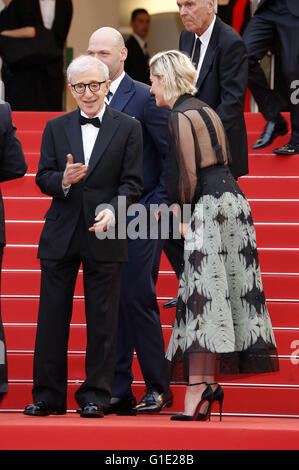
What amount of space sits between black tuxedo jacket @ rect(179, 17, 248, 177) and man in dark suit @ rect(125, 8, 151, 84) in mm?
5576

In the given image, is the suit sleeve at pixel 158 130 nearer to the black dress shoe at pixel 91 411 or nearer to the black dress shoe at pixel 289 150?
the black dress shoe at pixel 91 411

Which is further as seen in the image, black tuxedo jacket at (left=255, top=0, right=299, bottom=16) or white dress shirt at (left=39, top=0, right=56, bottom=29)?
white dress shirt at (left=39, top=0, right=56, bottom=29)

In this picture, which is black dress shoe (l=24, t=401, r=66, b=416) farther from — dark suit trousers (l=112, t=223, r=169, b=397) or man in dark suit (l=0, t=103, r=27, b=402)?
dark suit trousers (l=112, t=223, r=169, b=397)

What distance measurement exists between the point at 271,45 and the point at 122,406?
380 centimetres

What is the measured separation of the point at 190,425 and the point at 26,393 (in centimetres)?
132

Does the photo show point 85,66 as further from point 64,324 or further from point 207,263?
point 64,324

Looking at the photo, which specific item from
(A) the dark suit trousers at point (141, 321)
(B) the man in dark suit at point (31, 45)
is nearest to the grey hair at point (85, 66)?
(A) the dark suit trousers at point (141, 321)

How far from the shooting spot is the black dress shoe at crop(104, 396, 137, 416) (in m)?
6.50

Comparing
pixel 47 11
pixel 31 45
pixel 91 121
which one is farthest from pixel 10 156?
pixel 47 11

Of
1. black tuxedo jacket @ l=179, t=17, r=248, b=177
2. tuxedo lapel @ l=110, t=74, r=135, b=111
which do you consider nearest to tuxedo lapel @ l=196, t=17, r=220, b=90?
black tuxedo jacket @ l=179, t=17, r=248, b=177

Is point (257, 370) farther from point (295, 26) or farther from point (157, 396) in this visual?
point (295, 26)

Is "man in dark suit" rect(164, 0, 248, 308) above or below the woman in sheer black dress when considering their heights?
above

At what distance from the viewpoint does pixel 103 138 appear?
6.23 m

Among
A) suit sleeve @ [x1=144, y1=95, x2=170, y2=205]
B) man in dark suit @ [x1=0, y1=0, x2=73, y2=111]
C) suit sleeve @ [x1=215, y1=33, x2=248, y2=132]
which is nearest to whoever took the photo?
suit sleeve @ [x1=144, y1=95, x2=170, y2=205]
